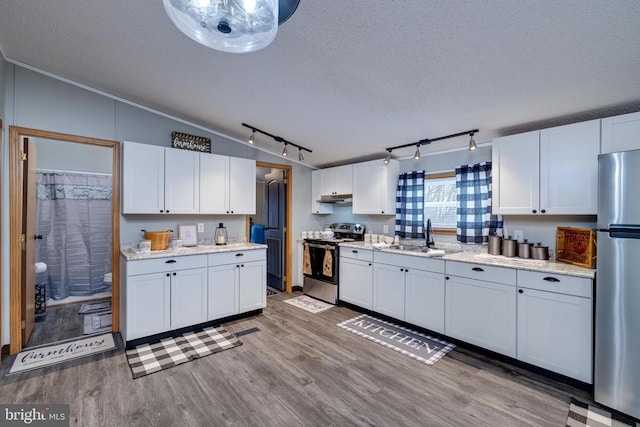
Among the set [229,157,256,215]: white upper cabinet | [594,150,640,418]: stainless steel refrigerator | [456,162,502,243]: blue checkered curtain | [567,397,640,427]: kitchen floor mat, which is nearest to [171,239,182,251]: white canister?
[229,157,256,215]: white upper cabinet

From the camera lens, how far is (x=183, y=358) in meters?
2.64

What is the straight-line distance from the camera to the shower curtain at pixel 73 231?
3.95 meters

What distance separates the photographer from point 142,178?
10.3ft

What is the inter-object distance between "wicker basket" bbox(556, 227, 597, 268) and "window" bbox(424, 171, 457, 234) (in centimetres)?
110

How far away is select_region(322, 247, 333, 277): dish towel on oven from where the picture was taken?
418 centimetres

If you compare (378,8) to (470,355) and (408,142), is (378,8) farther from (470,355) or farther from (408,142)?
(470,355)

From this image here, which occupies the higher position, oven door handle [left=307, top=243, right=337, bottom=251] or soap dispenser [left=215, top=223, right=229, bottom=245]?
soap dispenser [left=215, top=223, right=229, bottom=245]

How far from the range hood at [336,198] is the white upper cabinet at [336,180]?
2.1 inches

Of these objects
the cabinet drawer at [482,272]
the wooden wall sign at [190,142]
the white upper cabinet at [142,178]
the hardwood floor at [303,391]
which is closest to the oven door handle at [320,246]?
the hardwood floor at [303,391]

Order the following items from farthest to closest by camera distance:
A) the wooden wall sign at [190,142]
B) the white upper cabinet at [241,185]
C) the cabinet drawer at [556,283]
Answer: the white upper cabinet at [241,185] < the wooden wall sign at [190,142] < the cabinet drawer at [556,283]

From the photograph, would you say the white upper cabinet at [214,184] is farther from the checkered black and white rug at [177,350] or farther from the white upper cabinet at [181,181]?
the checkered black and white rug at [177,350]

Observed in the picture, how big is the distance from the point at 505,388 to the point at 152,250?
3.63m

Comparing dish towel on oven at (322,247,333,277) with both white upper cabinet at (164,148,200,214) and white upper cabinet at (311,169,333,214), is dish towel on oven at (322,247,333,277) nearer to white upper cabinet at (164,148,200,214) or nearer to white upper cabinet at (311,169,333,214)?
white upper cabinet at (311,169,333,214)

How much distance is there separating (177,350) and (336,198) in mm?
3059
